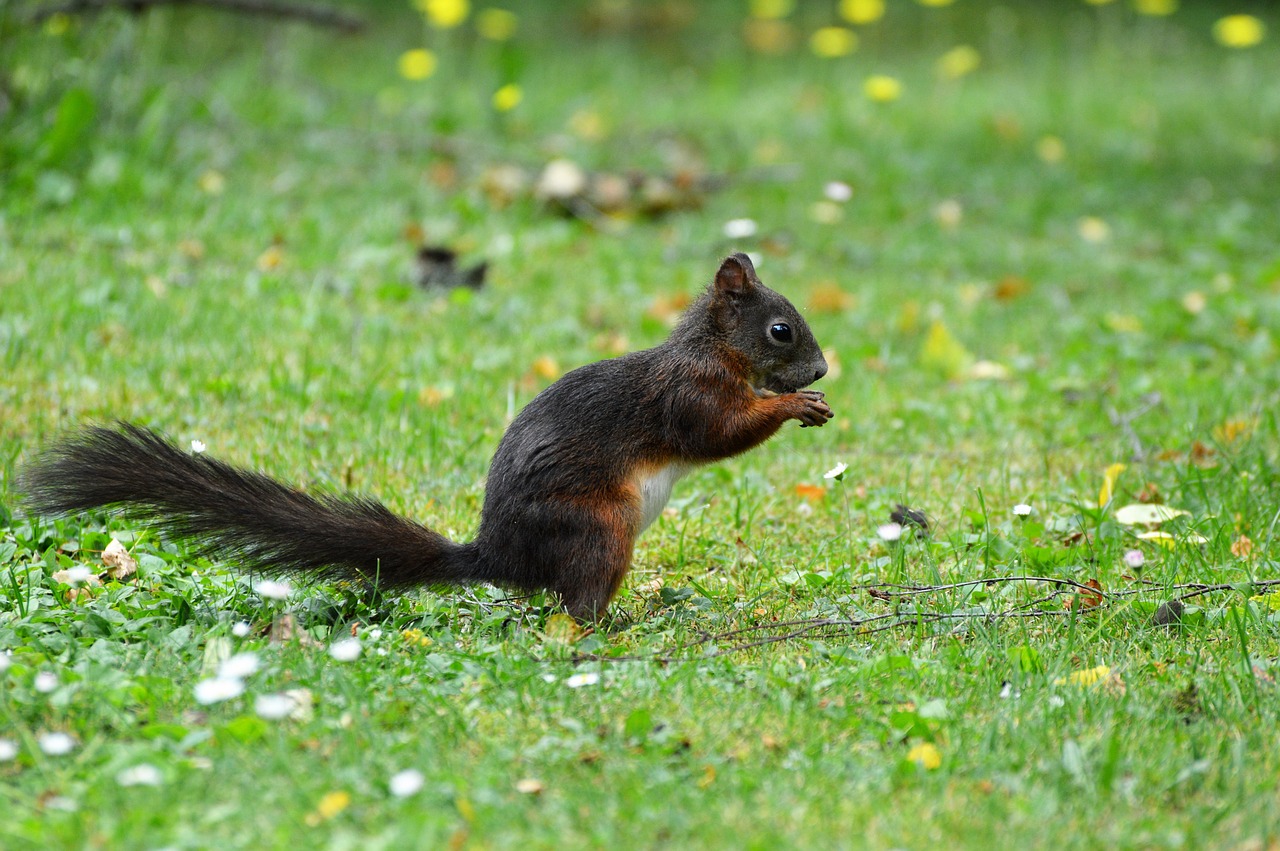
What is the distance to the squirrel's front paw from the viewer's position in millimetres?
2794

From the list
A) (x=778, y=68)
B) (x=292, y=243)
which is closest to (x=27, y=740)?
(x=292, y=243)

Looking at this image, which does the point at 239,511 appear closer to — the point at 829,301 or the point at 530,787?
the point at 530,787

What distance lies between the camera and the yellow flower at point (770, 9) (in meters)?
10.7

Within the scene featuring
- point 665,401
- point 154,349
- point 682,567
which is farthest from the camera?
point 154,349

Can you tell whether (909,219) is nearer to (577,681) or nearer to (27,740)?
(577,681)

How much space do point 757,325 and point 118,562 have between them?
1.46m

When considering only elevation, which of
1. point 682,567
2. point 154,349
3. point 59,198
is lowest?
point 682,567

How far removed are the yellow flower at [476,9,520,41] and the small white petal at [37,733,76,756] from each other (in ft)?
26.1

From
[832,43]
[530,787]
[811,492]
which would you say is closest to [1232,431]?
[811,492]

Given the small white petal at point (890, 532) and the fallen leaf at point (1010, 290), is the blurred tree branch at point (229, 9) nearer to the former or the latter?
the fallen leaf at point (1010, 290)

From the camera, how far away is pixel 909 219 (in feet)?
22.3

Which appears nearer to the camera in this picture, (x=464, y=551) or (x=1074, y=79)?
(x=464, y=551)

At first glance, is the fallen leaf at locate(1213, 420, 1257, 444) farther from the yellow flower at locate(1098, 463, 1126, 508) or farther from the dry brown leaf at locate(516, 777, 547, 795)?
the dry brown leaf at locate(516, 777, 547, 795)

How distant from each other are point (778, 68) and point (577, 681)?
819 centimetres
